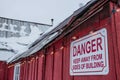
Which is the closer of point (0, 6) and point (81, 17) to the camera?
point (81, 17)

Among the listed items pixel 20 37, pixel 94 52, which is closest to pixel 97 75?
pixel 94 52

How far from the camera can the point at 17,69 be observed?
10500mm

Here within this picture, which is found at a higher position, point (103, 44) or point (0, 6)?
point (0, 6)

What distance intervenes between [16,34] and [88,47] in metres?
13.9

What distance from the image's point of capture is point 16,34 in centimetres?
1711

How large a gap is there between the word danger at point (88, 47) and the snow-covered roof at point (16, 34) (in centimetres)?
1119

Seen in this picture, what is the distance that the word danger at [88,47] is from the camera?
3.60 meters

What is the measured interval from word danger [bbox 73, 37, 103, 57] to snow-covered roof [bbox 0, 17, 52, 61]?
11.2m

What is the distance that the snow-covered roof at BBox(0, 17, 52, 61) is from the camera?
1530cm

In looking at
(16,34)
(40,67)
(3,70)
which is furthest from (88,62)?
(16,34)

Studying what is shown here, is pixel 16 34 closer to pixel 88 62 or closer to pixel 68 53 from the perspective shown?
pixel 68 53

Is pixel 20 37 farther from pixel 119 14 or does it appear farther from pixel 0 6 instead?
pixel 0 6

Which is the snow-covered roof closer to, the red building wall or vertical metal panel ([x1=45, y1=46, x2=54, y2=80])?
the red building wall

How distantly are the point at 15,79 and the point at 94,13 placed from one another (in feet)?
26.9
